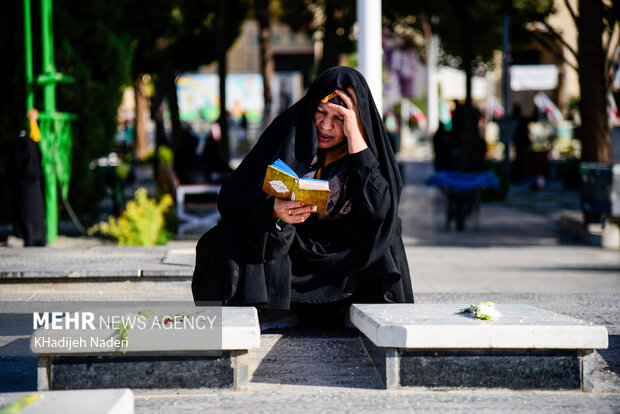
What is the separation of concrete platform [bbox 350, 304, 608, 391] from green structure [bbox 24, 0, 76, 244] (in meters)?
7.67

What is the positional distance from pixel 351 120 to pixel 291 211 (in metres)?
0.61

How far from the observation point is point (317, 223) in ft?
16.9

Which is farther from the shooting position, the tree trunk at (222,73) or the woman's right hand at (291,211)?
the tree trunk at (222,73)

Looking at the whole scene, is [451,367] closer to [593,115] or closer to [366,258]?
[366,258]

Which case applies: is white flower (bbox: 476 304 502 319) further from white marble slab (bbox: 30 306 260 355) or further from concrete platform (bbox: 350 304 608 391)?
white marble slab (bbox: 30 306 260 355)

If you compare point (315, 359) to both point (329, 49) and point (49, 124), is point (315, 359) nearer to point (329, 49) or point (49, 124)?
point (49, 124)

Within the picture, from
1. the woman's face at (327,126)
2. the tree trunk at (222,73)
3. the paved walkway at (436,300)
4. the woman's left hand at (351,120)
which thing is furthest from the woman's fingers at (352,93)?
the tree trunk at (222,73)

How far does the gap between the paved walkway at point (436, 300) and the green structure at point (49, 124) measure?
9.66 feet

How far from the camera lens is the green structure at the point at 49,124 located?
11.0 meters

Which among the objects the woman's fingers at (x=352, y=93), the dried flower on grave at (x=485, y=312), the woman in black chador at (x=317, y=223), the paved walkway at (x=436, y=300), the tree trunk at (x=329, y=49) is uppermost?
the tree trunk at (x=329, y=49)

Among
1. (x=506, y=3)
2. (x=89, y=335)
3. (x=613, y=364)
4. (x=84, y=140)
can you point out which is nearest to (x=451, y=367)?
(x=613, y=364)

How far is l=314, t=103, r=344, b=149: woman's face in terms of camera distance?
5.06 metres

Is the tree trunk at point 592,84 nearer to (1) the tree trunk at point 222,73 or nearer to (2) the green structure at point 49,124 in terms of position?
(2) the green structure at point 49,124

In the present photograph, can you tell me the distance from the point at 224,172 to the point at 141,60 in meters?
14.2
